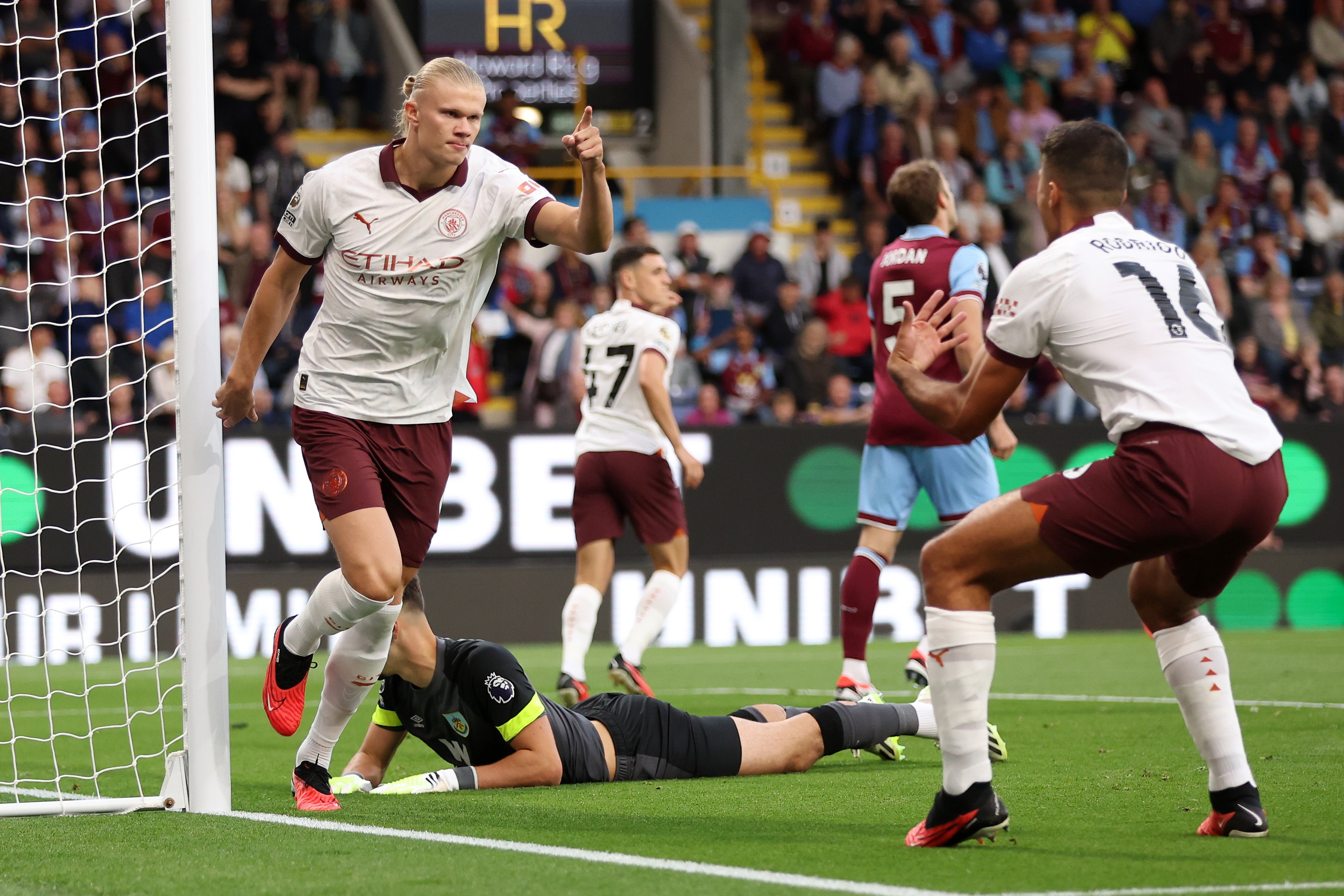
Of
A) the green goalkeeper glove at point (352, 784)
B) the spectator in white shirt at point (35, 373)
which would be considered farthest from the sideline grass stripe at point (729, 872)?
the spectator in white shirt at point (35, 373)

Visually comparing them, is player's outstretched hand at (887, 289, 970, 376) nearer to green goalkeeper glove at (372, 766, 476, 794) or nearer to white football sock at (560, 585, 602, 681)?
green goalkeeper glove at (372, 766, 476, 794)

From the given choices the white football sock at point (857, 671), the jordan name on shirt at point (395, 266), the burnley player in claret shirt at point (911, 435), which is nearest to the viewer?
the jordan name on shirt at point (395, 266)

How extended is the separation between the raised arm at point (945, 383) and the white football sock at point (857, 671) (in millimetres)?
3073

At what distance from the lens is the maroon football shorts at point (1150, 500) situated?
3895 millimetres

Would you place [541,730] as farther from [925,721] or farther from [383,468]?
[925,721]

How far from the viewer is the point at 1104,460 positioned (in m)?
3.96

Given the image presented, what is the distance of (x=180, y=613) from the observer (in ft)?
16.7

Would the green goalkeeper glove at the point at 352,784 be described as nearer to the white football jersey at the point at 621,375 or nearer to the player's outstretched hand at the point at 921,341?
the player's outstretched hand at the point at 921,341

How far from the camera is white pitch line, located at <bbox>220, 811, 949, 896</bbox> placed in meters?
3.52

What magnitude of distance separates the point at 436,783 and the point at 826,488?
8350 millimetres

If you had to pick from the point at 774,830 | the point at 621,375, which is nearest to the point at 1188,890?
the point at 774,830

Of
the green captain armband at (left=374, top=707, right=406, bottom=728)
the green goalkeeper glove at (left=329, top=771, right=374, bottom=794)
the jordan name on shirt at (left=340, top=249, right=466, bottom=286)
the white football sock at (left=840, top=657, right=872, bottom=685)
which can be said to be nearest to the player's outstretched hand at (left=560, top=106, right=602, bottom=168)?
the jordan name on shirt at (left=340, top=249, right=466, bottom=286)

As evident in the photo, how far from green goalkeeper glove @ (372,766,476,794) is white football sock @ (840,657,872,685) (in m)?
2.26

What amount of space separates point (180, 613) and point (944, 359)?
366cm
